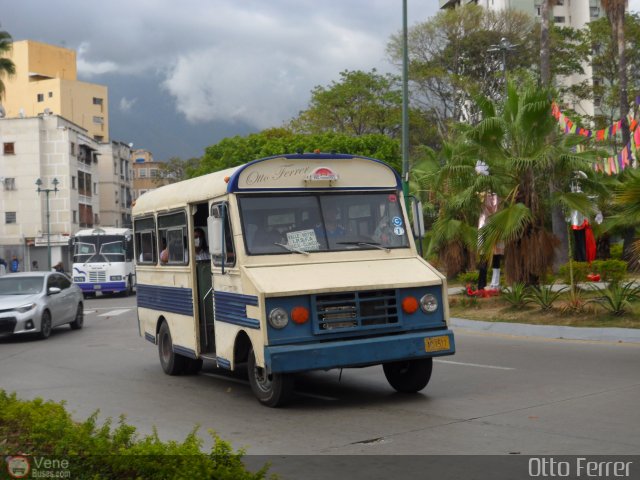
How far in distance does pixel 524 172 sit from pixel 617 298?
3.59 metres

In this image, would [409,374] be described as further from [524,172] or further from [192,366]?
[524,172]

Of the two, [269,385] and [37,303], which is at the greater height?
[37,303]

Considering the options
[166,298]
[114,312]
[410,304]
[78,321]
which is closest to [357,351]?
[410,304]

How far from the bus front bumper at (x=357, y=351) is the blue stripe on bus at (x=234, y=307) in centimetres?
48

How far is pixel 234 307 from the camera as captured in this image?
10.3 meters

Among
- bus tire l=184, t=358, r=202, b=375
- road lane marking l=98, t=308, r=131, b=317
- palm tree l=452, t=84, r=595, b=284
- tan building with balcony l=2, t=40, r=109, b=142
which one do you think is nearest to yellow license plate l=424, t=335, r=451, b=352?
bus tire l=184, t=358, r=202, b=375

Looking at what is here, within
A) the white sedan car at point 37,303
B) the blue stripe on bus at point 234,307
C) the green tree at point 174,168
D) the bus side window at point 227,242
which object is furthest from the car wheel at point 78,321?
the green tree at point 174,168

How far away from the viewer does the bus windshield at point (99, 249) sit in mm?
39241

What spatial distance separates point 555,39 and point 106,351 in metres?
43.6

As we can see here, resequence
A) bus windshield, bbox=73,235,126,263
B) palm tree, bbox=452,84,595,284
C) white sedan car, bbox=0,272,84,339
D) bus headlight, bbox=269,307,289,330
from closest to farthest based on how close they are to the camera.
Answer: bus headlight, bbox=269,307,289,330 < palm tree, bbox=452,84,595,284 < white sedan car, bbox=0,272,84,339 < bus windshield, bbox=73,235,126,263

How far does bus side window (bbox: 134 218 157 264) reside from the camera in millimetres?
13594

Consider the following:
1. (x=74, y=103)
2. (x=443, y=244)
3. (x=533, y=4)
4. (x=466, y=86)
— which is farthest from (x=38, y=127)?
(x=443, y=244)

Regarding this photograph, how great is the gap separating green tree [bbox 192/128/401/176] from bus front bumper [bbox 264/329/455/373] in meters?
38.7

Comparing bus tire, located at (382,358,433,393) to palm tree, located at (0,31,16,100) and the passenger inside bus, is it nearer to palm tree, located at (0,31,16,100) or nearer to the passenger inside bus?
the passenger inside bus
